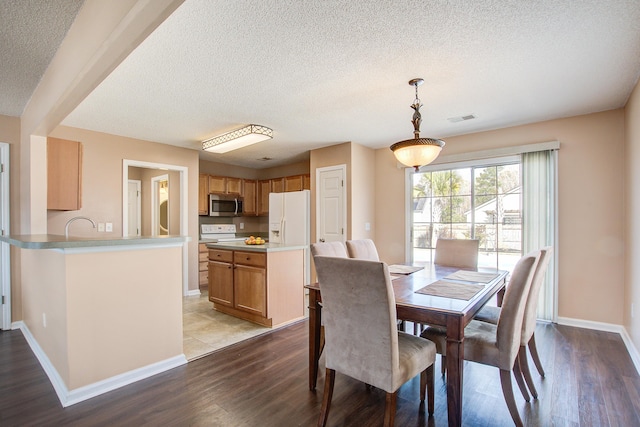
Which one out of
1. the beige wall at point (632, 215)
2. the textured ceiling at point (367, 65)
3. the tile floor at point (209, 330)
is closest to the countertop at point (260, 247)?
the tile floor at point (209, 330)

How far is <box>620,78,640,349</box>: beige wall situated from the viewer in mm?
2600

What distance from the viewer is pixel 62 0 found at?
69.1 inches

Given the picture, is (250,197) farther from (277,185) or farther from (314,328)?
(314,328)

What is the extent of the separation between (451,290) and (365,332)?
756 mm

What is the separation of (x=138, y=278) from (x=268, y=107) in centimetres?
196

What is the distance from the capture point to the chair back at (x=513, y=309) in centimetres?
169

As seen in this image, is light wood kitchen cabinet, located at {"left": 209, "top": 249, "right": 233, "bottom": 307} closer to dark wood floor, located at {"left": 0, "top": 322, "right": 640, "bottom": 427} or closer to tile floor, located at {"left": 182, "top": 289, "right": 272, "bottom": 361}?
tile floor, located at {"left": 182, "top": 289, "right": 272, "bottom": 361}

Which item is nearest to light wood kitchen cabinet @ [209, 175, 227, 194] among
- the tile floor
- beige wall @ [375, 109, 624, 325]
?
the tile floor

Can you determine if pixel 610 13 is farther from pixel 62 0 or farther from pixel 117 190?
pixel 117 190

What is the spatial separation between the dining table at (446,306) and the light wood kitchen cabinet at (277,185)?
3.96 meters

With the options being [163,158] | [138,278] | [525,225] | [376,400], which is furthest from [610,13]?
[163,158]

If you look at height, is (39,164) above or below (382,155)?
below

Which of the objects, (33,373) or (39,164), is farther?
(39,164)

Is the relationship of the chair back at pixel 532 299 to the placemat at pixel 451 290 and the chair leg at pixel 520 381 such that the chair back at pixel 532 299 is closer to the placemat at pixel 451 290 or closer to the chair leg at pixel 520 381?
the chair leg at pixel 520 381
